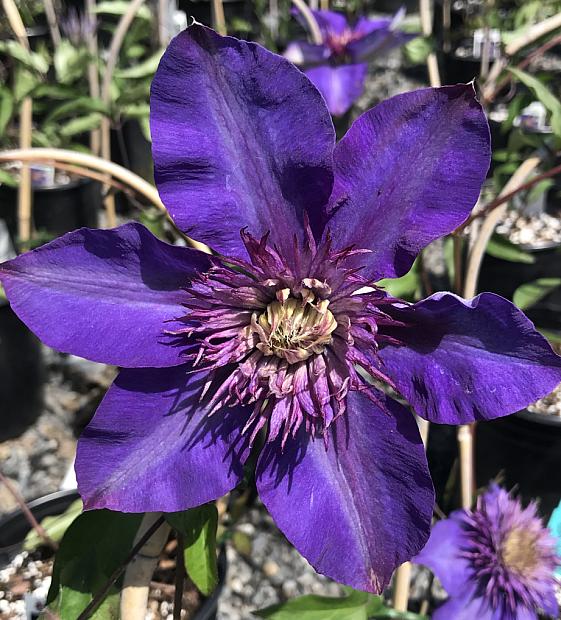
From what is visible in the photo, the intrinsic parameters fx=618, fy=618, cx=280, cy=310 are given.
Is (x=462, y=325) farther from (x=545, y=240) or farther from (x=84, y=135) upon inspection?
(x=84, y=135)

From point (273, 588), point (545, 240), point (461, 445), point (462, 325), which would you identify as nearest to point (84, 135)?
point (545, 240)

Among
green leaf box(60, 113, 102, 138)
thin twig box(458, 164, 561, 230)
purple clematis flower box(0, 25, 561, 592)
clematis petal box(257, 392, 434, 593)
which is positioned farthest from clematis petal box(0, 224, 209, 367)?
green leaf box(60, 113, 102, 138)

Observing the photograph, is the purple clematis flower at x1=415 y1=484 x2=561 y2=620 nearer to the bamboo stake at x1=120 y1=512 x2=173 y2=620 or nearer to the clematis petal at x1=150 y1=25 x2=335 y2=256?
the bamboo stake at x1=120 y1=512 x2=173 y2=620

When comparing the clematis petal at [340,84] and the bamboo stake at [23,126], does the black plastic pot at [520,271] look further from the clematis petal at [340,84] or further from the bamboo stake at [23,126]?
the bamboo stake at [23,126]

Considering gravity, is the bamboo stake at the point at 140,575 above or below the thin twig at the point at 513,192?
below

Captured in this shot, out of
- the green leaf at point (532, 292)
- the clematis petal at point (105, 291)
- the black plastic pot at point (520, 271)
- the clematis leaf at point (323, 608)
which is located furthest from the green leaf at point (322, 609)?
the black plastic pot at point (520, 271)

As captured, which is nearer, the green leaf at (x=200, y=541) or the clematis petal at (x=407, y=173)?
the clematis petal at (x=407, y=173)

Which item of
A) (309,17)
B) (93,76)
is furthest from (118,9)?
(309,17)
